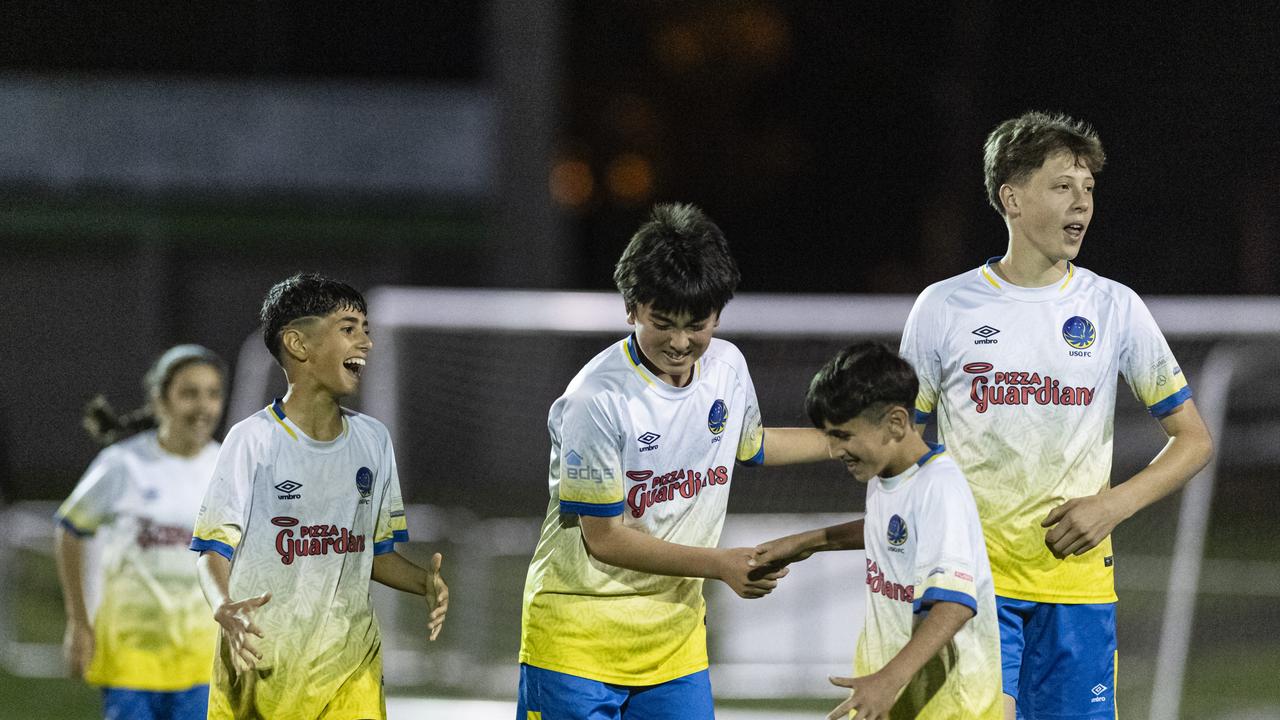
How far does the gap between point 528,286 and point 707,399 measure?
14.8 m

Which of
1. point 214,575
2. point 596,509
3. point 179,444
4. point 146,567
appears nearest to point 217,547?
point 214,575

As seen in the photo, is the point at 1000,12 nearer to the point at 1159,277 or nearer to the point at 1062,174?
the point at 1159,277

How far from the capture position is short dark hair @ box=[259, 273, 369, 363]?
3.42 meters

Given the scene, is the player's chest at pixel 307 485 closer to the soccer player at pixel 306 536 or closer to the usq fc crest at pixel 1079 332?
the soccer player at pixel 306 536

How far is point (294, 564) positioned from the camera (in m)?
3.36

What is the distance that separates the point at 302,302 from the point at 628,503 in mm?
900

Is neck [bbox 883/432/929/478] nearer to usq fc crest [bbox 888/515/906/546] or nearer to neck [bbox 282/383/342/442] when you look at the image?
usq fc crest [bbox 888/515/906/546]

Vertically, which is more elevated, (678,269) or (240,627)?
(678,269)

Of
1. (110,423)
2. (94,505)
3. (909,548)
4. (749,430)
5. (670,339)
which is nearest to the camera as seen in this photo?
(909,548)

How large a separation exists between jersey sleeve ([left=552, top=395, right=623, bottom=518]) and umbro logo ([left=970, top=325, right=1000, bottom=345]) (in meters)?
0.92

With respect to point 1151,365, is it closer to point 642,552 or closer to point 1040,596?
point 1040,596

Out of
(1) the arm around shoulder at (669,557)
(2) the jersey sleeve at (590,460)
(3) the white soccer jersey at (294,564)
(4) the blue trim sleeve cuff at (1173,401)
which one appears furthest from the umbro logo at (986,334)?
(3) the white soccer jersey at (294,564)

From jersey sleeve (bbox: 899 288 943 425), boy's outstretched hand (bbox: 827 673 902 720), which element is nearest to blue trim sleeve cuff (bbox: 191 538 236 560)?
boy's outstretched hand (bbox: 827 673 902 720)

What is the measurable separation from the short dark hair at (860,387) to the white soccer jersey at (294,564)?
3.70 feet
